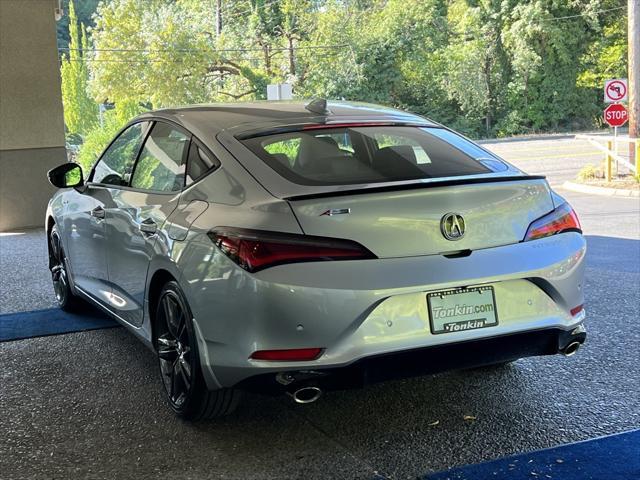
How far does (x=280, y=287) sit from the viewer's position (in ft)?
10.1

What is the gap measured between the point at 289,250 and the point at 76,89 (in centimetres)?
4884

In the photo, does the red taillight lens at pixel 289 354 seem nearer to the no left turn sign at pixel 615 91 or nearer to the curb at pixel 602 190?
the curb at pixel 602 190

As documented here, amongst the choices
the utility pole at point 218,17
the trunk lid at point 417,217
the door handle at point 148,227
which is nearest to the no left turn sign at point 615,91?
the trunk lid at point 417,217

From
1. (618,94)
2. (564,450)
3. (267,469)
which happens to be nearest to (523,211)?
(564,450)

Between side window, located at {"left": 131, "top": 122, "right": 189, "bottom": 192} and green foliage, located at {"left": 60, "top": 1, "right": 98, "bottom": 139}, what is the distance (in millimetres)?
45993

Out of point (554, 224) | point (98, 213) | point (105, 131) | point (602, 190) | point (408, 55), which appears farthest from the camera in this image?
point (408, 55)

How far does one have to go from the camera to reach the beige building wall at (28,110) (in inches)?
453

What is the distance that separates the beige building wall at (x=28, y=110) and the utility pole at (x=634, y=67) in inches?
542

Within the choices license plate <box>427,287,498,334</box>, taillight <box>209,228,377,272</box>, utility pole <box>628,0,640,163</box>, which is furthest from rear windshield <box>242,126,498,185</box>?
utility pole <box>628,0,640,163</box>

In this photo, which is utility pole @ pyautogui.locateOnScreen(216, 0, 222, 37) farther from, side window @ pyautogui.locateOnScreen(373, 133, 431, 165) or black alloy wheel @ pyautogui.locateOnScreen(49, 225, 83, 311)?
side window @ pyautogui.locateOnScreen(373, 133, 431, 165)

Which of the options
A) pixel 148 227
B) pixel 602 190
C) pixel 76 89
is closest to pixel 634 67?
pixel 602 190

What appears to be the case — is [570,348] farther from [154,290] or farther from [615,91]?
[615,91]

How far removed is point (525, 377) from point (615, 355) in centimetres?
74

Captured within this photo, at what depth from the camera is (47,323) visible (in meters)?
5.88
